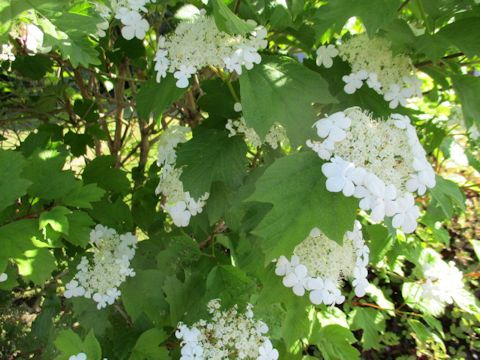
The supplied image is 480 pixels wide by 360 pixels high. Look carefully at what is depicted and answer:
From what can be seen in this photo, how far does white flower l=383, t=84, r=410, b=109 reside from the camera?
1171mm

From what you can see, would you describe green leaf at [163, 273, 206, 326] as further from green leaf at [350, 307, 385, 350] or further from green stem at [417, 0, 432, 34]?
green stem at [417, 0, 432, 34]

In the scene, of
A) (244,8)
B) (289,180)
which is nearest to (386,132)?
(289,180)

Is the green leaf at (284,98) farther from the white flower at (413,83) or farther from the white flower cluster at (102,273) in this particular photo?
the white flower cluster at (102,273)

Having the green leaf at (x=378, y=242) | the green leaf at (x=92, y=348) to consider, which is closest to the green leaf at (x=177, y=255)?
the green leaf at (x=92, y=348)

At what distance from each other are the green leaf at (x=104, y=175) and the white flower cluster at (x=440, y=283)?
161 centimetres

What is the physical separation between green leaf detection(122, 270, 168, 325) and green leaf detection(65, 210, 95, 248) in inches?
11.2

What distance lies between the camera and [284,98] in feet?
3.58

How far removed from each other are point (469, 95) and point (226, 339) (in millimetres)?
1060

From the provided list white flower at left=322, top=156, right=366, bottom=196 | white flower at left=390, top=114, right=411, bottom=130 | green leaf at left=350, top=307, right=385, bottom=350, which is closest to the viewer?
white flower at left=322, top=156, right=366, bottom=196

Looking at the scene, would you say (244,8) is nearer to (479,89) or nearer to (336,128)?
(336,128)

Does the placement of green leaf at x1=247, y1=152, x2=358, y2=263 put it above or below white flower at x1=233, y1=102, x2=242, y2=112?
above

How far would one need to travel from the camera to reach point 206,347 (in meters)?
1.16

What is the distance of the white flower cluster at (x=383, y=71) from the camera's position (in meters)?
1.18

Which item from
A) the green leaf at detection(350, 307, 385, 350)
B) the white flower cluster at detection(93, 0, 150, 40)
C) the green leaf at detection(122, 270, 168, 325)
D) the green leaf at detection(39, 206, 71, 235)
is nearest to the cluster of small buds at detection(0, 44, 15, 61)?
the white flower cluster at detection(93, 0, 150, 40)
